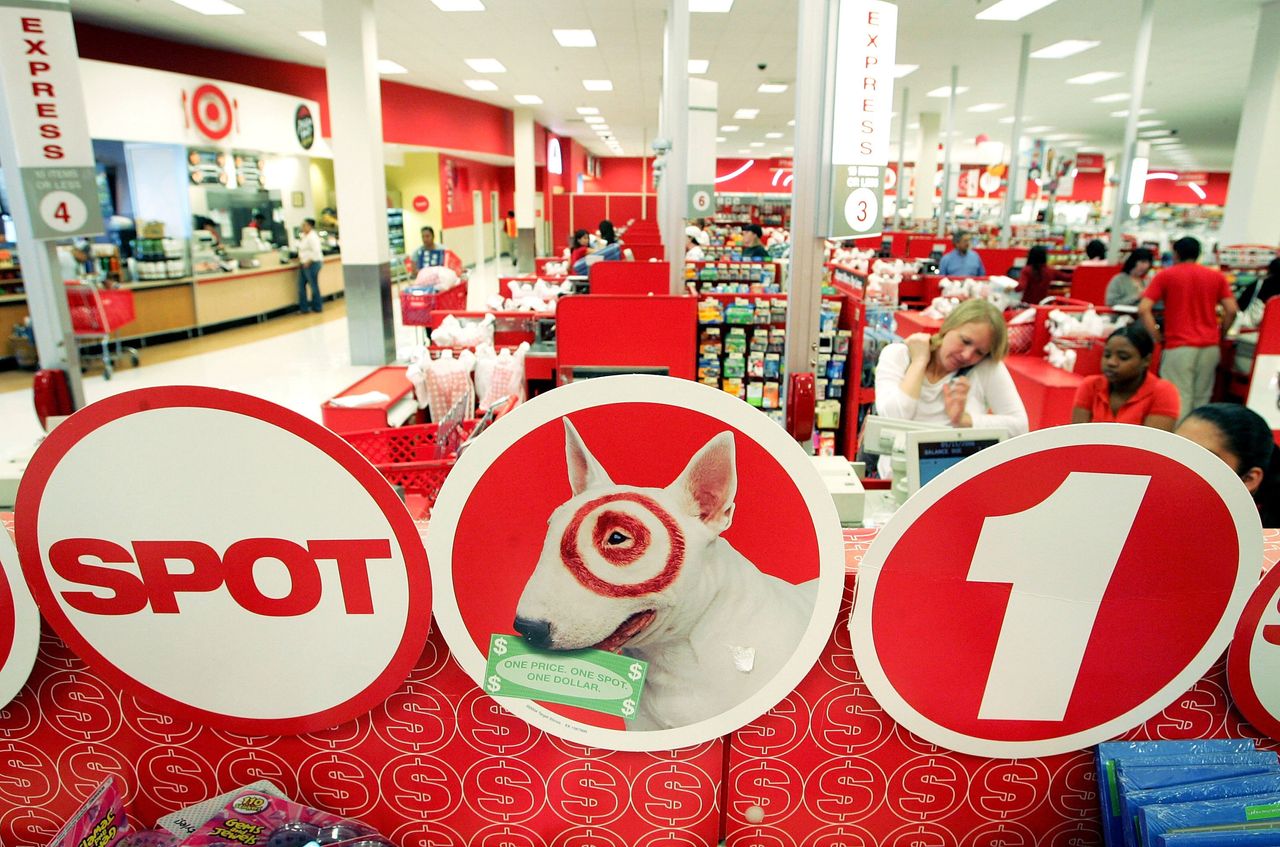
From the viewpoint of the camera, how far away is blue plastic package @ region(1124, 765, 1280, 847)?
1125mm

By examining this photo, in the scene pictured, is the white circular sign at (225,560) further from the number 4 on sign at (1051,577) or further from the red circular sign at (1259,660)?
the red circular sign at (1259,660)

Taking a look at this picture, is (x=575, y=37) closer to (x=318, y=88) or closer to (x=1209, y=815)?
(x=318, y=88)

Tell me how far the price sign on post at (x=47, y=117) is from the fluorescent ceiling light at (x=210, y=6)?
754cm

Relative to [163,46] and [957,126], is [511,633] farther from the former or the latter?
[957,126]

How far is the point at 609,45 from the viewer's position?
11.5m

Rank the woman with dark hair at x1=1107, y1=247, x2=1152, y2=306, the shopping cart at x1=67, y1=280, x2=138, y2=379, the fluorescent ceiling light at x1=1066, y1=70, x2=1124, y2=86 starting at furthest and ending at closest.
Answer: the fluorescent ceiling light at x1=1066, y1=70, x2=1124, y2=86 < the shopping cart at x1=67, y1=280, x2=138, y2=379 < the woman with dark hair at x1=1107, y1=247, x2=1152, y2=306

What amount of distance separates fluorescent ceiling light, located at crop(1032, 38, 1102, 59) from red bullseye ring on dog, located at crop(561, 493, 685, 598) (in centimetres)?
1330

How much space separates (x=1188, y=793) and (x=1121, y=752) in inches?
3.9

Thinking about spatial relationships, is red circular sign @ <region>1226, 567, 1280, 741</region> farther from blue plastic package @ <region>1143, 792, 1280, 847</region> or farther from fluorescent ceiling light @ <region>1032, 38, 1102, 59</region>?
fluorescent ceiling light @ <region>1032, 38, 1102, 59</region>

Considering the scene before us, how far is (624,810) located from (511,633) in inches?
17.0

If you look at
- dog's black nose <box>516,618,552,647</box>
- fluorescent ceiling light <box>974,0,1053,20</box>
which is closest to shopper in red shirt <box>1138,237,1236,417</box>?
fluorescent ceiling light <box>974,0,1053,20</box>

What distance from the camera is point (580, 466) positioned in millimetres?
1053

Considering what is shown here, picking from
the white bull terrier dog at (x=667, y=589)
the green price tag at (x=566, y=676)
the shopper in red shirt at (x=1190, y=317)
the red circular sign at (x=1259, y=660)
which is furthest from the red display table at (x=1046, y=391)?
the green price tag at (x=566, y=676)

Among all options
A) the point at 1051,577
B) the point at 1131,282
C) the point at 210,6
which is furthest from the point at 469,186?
the point at 1051,577
